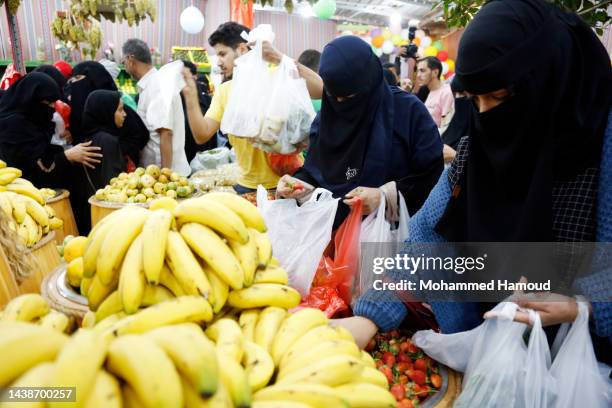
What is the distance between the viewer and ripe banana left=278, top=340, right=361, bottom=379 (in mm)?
804

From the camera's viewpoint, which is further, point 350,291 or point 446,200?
point 350,291

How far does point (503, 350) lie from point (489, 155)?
610mm

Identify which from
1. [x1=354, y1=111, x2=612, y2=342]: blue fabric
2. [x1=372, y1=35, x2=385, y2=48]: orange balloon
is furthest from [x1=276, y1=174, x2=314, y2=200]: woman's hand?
[x1=372, y1=35, x2=385, y2=48]: orange balloon

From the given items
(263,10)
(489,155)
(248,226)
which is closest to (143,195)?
(248,226)

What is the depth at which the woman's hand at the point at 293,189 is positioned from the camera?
2.04 metres

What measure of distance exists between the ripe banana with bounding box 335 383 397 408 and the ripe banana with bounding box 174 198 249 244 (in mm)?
429

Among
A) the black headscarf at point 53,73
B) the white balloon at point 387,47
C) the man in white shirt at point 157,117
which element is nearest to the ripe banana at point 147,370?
the man in white shirt at point 157,117

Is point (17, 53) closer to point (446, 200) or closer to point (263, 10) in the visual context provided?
point (446, 200)

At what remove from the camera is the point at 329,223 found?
183 cm

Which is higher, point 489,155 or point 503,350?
point 489,155

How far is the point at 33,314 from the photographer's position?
33.3 inches

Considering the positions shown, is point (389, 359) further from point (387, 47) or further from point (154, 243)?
point (387, 47)

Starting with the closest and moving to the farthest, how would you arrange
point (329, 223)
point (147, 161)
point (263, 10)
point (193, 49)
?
point (329, 223) → point (147, 161) → point (193, 49) → point (263, 10)

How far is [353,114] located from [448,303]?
1006 millimetres
